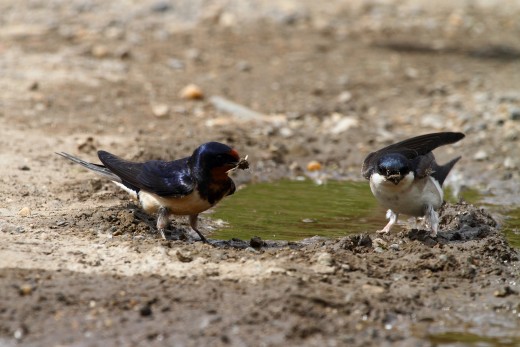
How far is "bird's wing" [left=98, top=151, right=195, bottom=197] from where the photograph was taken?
252 inches

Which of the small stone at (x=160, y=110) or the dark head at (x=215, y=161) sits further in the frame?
the small stone at (x=160, y=110)

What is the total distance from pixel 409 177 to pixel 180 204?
5.31 feet

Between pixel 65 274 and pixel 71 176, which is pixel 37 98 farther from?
pixel 65 274

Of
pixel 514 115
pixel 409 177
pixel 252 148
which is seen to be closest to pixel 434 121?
pixel 514 115

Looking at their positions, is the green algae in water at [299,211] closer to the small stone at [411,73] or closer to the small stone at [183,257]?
the small stone at [183,257]

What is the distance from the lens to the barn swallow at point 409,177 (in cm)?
652

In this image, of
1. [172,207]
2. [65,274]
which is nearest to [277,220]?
[172,207]

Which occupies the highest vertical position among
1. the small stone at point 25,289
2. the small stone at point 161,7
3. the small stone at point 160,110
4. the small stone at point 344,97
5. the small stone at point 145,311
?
the small stone at point 344,97

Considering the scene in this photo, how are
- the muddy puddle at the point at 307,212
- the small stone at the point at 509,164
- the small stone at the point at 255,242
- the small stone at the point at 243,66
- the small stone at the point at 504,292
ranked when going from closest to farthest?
the small stone at the point at 504,292 → the small stone at the point at 255,242 → the muddy puddle at the point at 307,212 → the small stone at the point at 509,164 → the small stone at the point at 243,66

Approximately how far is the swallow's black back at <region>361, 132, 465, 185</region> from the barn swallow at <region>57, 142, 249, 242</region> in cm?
104

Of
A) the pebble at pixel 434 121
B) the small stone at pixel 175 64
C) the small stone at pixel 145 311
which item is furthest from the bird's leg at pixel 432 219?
the small stone at pixel 175 64

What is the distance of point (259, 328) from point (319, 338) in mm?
321

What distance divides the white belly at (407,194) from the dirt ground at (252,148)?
0.23 m

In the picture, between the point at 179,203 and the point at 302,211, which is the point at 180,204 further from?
the point at 302,211
